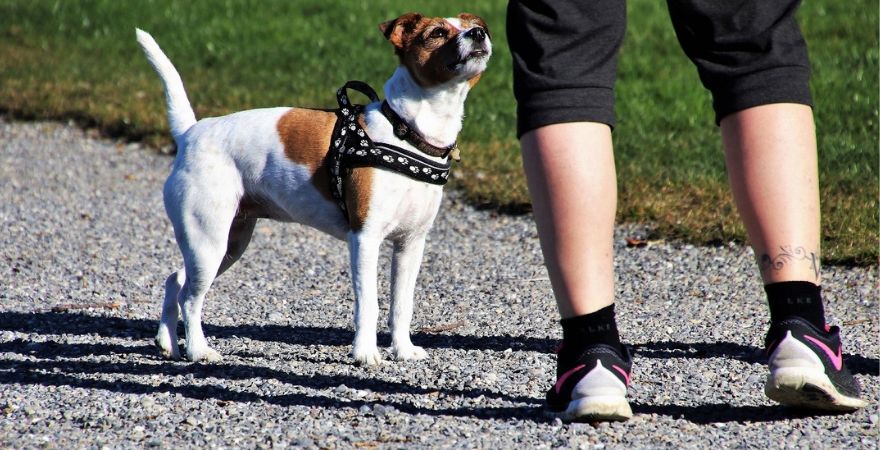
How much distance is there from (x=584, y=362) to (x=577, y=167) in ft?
1.54

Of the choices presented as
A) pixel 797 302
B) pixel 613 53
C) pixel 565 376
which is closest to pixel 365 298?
pixel 565 376

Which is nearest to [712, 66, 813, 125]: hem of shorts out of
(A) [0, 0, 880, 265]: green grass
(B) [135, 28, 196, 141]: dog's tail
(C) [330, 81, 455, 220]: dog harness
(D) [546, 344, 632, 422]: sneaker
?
(D) [546, 344, 632, 422]: sneaker

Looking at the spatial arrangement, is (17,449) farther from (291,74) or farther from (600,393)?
(291,74)

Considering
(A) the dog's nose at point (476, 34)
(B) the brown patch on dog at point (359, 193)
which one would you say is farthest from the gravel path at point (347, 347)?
(A) the dog's nose at point (476, 34)

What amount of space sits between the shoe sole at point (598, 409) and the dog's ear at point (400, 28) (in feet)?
5.11

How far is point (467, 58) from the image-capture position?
364 cm

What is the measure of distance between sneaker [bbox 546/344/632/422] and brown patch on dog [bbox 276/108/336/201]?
4.48 feet

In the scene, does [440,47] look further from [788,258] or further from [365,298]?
[788,258]

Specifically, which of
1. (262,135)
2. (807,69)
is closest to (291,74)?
(262,135)

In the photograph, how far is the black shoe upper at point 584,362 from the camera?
2.71 m

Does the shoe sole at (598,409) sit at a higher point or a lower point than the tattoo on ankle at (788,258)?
lower

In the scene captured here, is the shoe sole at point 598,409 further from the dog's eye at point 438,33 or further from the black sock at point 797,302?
the dog's eye at point 438,33

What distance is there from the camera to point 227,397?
328cm

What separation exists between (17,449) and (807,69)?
2179 millimetres
